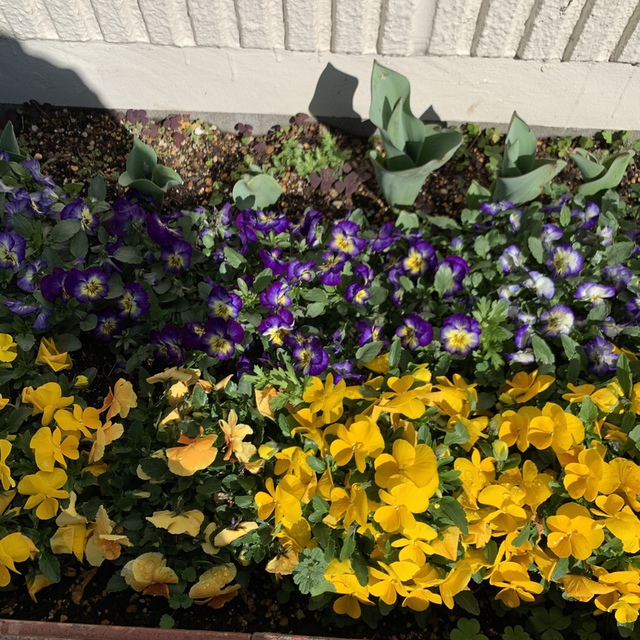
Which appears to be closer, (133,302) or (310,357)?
(310,357)

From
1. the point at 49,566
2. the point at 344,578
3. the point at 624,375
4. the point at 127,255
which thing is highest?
the point at 624,375

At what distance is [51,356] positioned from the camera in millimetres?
1920

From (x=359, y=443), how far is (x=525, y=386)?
0.53 meters

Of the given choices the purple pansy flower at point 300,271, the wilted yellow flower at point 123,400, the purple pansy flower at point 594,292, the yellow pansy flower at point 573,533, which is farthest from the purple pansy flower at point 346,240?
the yellow pansy flower at point 573,533

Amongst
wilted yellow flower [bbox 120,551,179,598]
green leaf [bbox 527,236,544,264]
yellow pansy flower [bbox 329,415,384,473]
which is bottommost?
wilted yellow flower [bbox 120,551,179,598]

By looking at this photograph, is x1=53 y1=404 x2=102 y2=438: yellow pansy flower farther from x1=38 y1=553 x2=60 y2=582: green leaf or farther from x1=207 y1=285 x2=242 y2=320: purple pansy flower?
x1=207 y1=285 x2=242 y2=320: purple pansy flower

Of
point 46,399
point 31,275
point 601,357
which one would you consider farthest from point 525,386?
point 31,275

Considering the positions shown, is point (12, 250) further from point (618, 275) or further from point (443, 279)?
point (618, 275)

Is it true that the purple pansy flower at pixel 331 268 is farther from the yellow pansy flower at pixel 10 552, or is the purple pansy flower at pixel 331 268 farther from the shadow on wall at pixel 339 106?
the yellow pansy flower at pixel 10 552

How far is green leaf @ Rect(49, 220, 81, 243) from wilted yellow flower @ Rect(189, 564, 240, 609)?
3.72ft

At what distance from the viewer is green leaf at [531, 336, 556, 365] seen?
72.5 inches

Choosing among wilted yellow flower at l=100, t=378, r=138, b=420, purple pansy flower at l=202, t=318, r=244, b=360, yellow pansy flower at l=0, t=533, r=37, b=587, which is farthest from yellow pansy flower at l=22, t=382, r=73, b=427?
purple pansy flower at l=202, t=318, r=244, b=360

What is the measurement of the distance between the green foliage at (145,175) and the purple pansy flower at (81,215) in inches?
8.3

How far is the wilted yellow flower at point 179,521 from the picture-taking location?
5.35 feet
